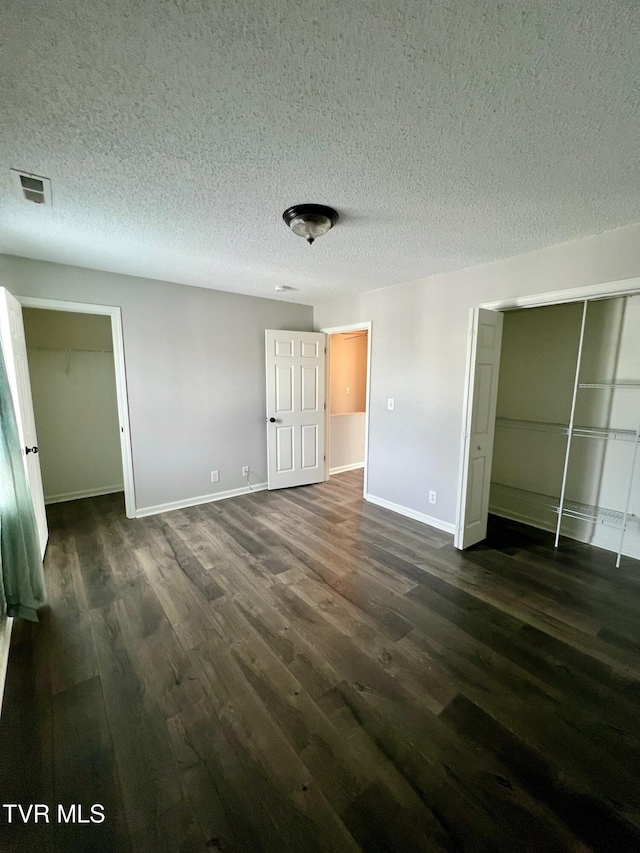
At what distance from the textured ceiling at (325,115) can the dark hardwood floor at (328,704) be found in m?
2.44

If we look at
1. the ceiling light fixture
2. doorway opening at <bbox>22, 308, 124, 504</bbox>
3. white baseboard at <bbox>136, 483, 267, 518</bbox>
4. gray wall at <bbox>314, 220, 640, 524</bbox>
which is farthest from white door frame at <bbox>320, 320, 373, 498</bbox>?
doorway opening at <bbox>22, 308, 124, 504</bbox>

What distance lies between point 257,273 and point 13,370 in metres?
2.05

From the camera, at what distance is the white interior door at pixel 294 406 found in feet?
14.0

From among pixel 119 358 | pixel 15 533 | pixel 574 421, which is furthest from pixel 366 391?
pixel 15 533

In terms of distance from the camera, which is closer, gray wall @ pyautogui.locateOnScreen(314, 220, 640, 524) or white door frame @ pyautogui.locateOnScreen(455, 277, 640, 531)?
white door frame @ pyautogui.locateOnScreen(455, 277, 640, 531)

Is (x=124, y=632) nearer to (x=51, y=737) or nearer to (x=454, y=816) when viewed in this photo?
(x=51, y=737)

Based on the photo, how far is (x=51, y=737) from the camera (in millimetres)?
1424

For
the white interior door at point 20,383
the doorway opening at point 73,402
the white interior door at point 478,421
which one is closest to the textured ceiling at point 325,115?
the white interior door at point 20,383

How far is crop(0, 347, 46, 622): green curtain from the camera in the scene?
5.91ft

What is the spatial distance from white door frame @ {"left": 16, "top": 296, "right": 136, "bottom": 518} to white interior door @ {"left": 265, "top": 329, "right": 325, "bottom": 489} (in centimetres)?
157

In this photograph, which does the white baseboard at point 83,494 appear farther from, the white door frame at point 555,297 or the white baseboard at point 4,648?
the white door frame at point 555,297

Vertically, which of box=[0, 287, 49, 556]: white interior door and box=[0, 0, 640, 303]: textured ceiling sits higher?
box=[0, 0, 640, 303]: textured ceiling

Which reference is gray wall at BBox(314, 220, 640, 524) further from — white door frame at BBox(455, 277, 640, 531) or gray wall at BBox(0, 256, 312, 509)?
gray wall at BBox(0, 256, 312, 509)

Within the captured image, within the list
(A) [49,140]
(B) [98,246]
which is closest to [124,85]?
(A) [49,140]
